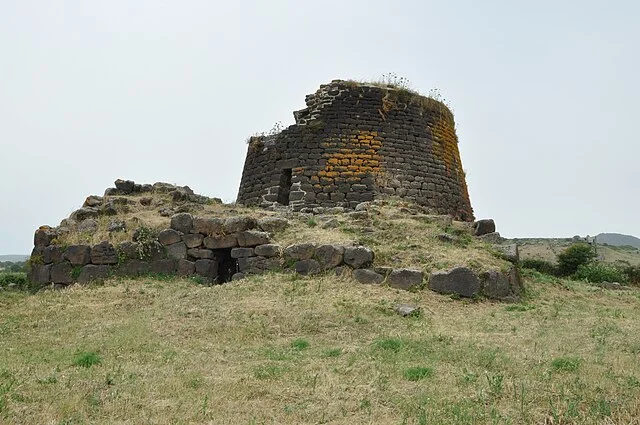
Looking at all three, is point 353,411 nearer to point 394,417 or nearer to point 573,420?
point 394,417

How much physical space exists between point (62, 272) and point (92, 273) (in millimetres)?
706

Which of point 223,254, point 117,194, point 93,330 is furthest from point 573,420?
point 117,194

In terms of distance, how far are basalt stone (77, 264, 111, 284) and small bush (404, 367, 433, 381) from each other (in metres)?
7.37

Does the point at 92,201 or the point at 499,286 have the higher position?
the point at 92,201

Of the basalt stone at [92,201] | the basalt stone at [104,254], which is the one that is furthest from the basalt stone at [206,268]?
the basalt stone at [92,201]

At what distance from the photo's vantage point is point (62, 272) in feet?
35.8

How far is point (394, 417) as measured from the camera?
3.99 m

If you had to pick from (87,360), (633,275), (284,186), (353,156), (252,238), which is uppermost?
(353,156)

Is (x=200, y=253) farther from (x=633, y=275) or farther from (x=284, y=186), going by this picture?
(x=633, y=275)

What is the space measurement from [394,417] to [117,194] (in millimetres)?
10946

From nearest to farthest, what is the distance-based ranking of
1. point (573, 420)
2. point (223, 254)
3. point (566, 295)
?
point (573, 420) → point (566, 295) → point (223, 254)

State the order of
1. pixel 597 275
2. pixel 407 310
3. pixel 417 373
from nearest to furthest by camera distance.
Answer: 1. pixel 417 373
2. pixel 407 310
3. pixel 597 275

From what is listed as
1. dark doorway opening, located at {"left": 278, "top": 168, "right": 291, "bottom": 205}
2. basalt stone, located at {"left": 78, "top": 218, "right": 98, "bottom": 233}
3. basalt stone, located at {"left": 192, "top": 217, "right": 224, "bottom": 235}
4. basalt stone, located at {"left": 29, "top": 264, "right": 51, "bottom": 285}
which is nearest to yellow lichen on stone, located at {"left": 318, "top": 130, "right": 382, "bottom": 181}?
dark doorway opening, located at {"left": 278, "top": 168, "right": 291, "bottom": 205}

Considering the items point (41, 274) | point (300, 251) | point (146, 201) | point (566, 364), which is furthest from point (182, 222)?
point (566, 364)
